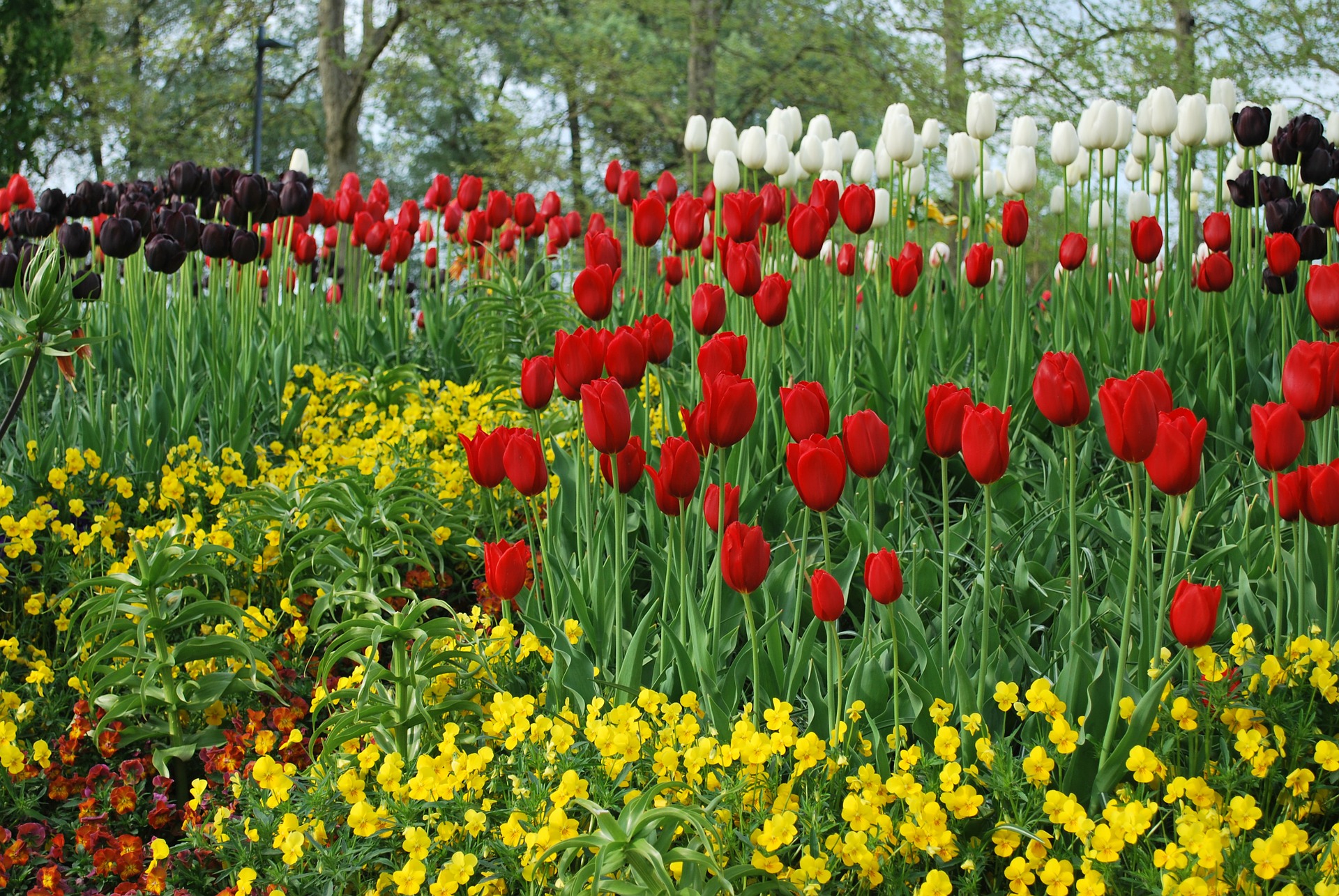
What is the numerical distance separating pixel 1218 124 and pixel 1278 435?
314 cm

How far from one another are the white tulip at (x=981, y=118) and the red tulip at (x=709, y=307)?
7.32 ft

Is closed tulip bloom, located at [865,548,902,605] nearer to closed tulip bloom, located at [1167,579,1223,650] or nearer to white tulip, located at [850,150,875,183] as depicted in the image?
closed tulip bloom, located at [1167,579,1223,650]

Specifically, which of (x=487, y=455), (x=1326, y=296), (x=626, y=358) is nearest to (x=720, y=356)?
(x=626, y=358)

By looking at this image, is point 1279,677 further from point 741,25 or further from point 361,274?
point 741,25

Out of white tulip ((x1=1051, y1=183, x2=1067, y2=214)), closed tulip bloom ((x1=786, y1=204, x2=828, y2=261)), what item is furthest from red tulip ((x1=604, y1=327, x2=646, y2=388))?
white tulip ((x1=1051, y1=183, x2=1067, y2=214))

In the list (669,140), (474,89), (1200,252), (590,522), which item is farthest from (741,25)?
(590,522)

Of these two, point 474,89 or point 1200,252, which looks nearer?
point 1200,252

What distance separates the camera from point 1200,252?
5965 millimetres

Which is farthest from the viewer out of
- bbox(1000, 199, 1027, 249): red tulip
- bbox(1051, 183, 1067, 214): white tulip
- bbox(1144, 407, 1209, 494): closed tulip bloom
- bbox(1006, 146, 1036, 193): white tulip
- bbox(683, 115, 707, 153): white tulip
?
bbox(1051, 183, 1067, 214): white tulip

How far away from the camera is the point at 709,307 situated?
276cm

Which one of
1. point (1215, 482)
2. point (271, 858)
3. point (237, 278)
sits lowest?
point (271, 858)

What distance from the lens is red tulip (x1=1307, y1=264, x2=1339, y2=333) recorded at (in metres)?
2.60

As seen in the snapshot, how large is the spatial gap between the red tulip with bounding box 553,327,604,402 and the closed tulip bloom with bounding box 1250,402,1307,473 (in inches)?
48.4

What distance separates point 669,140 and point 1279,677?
20652 mm
